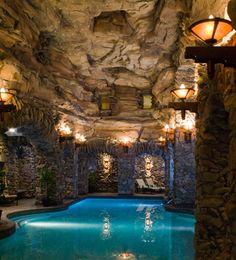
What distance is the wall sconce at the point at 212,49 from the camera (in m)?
3.87

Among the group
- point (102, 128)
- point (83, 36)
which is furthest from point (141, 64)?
point (102, 128)

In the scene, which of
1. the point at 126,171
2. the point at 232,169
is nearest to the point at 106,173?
the point at 126,171

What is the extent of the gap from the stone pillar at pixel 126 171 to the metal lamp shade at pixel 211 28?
17158mm

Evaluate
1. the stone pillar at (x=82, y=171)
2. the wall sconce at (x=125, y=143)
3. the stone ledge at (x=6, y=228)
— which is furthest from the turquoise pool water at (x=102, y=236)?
the wall sconce at (x=125, y=143)

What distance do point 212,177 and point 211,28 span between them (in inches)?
99.6

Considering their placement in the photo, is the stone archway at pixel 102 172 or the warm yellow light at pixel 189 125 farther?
the stone archway at pixel 102 172

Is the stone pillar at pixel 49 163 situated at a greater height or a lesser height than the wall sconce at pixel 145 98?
lesser

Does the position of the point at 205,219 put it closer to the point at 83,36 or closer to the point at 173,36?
the point at 173,36

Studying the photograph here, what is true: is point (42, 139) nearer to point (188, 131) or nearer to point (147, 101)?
point (188, 131)

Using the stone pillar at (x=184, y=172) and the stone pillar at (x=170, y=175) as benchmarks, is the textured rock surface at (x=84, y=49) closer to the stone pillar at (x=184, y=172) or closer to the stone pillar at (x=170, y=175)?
the stone pillar at (x=170, y=175)

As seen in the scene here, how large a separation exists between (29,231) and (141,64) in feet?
28.6

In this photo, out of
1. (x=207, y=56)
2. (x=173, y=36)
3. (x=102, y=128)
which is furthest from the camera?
(x=102, y=128)

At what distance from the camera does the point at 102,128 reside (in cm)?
2112

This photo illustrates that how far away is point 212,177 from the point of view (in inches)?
225
